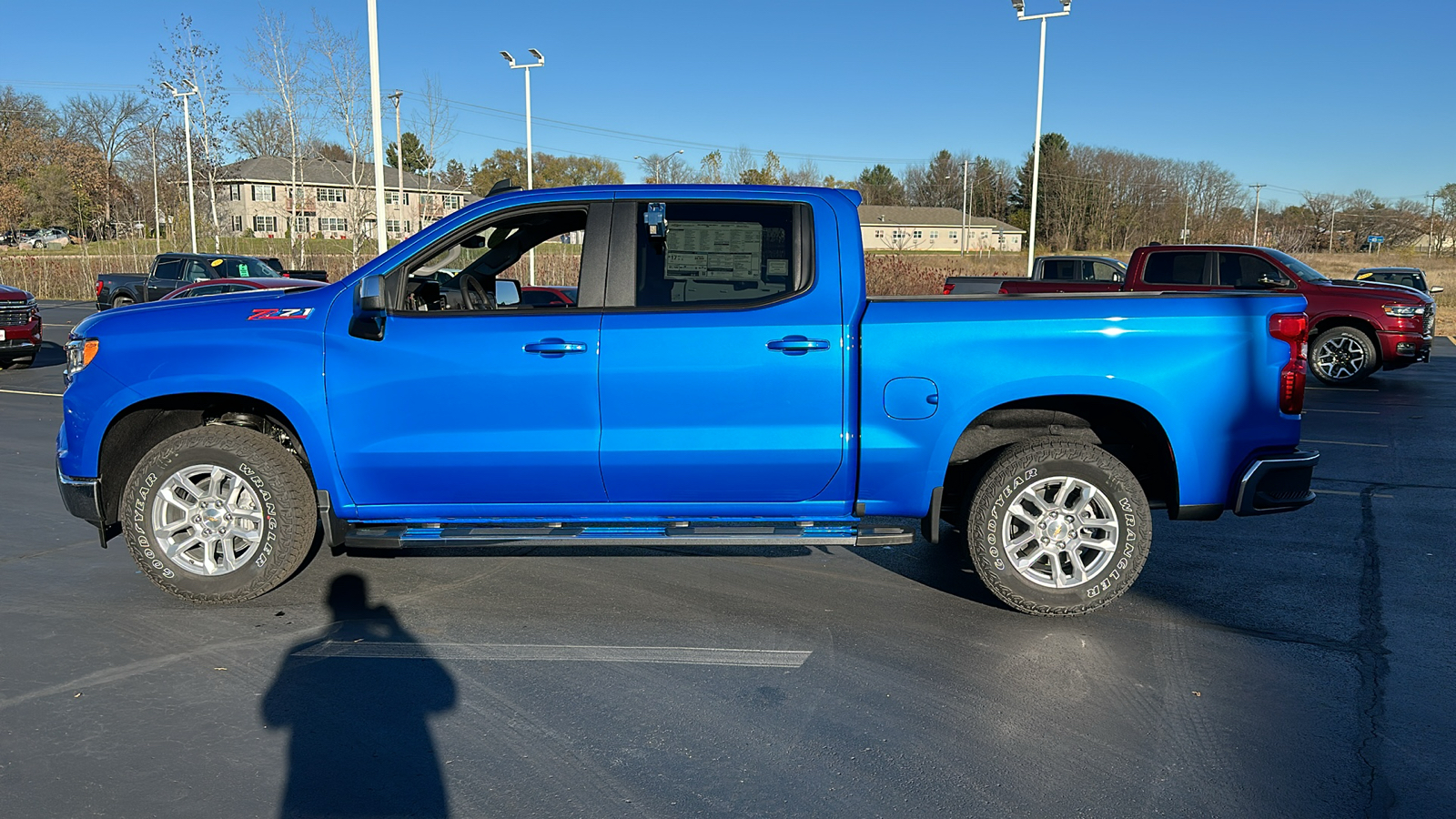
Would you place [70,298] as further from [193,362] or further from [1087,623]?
[1087,623]

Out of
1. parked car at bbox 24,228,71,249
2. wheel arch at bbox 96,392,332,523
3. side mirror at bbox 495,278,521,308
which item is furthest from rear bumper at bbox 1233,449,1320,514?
parked car at bbox 24,228,71,249

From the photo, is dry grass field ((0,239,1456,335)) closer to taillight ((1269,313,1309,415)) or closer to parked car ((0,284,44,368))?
parked car ((0,284,44,368))

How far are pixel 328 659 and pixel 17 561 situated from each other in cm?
266

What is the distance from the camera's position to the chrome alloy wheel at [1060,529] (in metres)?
4.70

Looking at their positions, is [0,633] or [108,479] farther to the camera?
[108,479]

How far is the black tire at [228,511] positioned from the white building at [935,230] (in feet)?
304

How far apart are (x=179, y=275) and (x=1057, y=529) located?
2428cm

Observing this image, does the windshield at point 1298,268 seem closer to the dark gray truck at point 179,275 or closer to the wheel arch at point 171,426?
the wheel arch at point 171,426

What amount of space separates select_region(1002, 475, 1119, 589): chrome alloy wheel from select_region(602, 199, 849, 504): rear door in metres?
0.93

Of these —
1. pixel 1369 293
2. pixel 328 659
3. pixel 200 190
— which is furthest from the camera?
pixel 200 190

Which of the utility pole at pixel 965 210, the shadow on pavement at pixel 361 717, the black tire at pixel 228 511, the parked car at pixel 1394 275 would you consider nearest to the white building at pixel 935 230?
the utility pole at pixel 965 210

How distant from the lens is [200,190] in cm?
5500

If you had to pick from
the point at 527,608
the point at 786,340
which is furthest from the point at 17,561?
the point at 786,340

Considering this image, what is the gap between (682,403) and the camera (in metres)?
4.64
